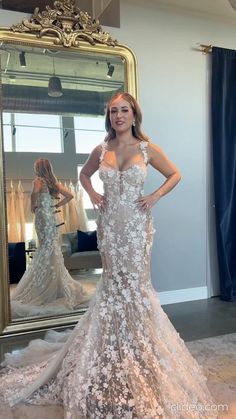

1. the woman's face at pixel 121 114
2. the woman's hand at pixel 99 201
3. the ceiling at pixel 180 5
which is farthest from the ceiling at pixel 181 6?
the woman's hand at pixel 99 201

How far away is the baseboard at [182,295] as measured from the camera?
367 centimetres

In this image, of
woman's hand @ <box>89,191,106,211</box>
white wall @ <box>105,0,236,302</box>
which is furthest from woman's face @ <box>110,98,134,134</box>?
white wall @ <box>105,0,236,302</box>

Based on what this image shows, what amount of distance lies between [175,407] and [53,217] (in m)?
1.81

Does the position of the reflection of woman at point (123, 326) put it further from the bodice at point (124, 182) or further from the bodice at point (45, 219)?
the bodice at point (45, 219)

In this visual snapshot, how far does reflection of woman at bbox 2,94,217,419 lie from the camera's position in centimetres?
178

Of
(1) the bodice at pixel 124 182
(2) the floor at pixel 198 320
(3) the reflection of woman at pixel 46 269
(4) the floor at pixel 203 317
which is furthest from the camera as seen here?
(3) the reflection of woman at pixel 46 269

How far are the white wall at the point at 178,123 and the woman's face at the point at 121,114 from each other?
1.60m

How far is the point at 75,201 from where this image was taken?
313 cm

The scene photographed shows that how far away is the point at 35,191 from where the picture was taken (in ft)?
9.93

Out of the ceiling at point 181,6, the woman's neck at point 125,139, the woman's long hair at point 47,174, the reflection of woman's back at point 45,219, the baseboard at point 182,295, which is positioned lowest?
the baseboard at point 182,295

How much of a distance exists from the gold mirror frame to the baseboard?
0.90 m

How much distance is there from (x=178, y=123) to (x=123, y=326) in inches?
92.5

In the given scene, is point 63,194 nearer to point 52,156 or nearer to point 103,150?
point 52,156

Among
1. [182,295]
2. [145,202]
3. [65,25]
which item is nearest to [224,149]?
[182,295]
